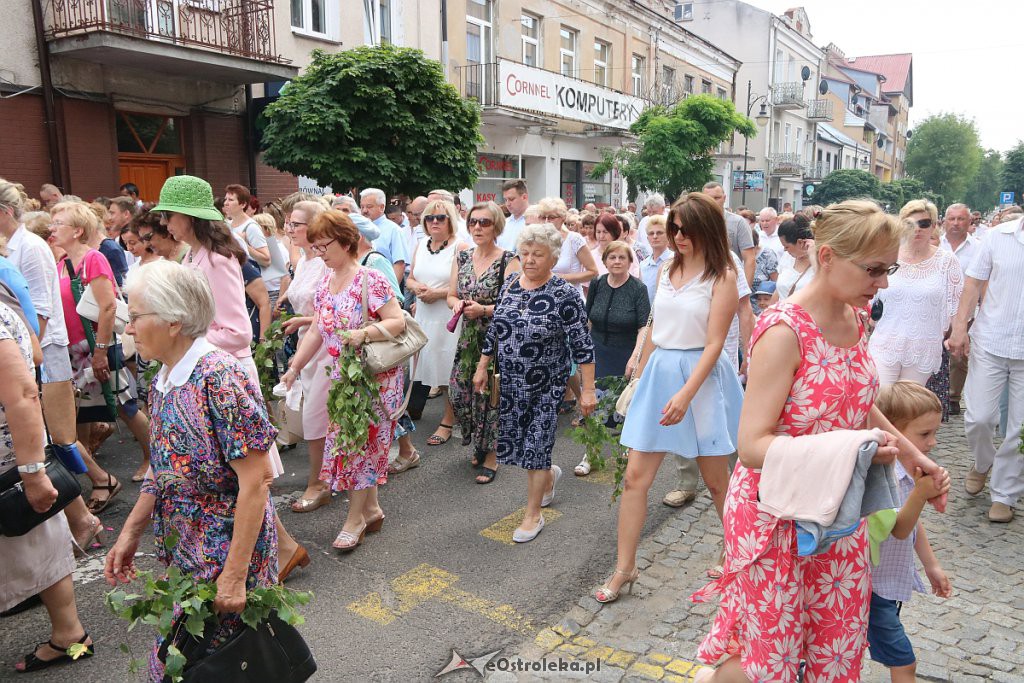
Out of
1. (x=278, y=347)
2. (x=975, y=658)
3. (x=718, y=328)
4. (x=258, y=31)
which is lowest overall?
(x=975, y=658)

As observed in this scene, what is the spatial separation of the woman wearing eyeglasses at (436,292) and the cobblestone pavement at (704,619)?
234 cm

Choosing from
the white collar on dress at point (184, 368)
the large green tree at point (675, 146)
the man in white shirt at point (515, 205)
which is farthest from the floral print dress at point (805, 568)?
the large green tree at point (675, 146)

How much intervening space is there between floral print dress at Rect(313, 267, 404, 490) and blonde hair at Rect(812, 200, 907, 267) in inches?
109

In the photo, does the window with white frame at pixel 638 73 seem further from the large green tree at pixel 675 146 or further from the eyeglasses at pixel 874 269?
the eyeglasses at pixel 874 269

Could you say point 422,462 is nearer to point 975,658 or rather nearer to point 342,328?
point 342,328

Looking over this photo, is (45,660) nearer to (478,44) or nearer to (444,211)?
(444,211)

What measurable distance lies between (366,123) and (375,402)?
8.50 metres

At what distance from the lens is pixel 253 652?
233 centimetres

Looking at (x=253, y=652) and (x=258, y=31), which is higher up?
(x=258, y=31)

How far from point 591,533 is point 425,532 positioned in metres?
1.01

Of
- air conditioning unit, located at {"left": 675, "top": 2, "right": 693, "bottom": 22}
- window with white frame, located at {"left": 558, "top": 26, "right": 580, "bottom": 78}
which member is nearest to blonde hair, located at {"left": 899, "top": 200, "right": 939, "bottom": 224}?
window with white frame, located at {"left": 558, "top": 26, "right": 580, "bottom": 78}

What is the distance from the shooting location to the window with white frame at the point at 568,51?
23.1 meters

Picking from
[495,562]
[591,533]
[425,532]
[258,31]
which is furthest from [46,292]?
[258,31]

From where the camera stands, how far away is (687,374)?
3793 mm
